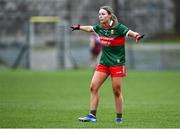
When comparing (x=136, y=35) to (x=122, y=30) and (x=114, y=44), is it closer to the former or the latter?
(x=122, y=30)

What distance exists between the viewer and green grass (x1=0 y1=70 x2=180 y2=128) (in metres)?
13.7

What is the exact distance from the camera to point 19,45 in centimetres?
4031

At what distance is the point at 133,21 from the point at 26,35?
608 centimetres

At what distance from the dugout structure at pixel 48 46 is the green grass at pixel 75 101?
6092 mm

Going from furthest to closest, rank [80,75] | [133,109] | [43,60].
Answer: [43,60], [80,75], [133,109]

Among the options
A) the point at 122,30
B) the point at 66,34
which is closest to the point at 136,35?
the point at 122,30

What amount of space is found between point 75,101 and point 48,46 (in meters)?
20.5

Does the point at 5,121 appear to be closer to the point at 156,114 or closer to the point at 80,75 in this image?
the point at 156,114

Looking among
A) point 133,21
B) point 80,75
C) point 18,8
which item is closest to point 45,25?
point 18,8

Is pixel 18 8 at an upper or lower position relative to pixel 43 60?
upper

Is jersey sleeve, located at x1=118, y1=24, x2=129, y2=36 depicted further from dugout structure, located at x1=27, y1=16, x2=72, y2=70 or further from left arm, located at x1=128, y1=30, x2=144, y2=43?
dugout structure, located at x1=27, y1=16, x2=72, y2=70

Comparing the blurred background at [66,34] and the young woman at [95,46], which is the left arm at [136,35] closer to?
the young woman at [95,46]

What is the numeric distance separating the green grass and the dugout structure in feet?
20.0

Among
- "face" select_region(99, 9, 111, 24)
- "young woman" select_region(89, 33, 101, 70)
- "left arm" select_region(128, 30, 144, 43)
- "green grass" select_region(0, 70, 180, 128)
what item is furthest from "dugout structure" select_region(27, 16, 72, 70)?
"left arm" select_region(128, 30, 144, 43)
